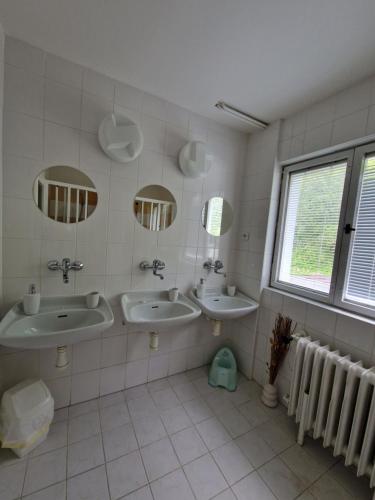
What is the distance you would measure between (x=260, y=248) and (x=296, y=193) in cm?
54

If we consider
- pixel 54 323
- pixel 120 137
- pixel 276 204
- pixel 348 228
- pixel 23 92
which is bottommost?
pixel 54 323

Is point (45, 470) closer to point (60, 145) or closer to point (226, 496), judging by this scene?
point (226, 496)

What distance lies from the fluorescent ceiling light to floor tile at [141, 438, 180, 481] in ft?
7.58

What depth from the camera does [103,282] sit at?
5.03 feet

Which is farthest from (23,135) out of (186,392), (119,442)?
(186,392)

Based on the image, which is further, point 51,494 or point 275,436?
point 275,436

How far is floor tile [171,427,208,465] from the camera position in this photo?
1237 mm

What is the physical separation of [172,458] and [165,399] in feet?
1.45

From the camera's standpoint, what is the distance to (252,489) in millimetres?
1102

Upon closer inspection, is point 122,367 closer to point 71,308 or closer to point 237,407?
point 71,308

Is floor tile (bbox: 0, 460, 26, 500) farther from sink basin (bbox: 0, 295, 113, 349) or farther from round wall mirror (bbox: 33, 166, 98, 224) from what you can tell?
round wall mirror (bbox: 33, 166, 98, 224)

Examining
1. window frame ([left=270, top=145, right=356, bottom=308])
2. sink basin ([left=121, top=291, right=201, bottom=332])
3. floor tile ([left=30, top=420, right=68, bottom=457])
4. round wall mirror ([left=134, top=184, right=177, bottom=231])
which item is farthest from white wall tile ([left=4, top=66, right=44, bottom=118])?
floor tile ([left=30, top=420, right=68, bottom=457])

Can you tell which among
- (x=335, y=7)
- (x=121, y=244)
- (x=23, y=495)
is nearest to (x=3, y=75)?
(x=121, y=244)

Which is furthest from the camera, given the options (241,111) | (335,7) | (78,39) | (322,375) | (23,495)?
(241,111)
